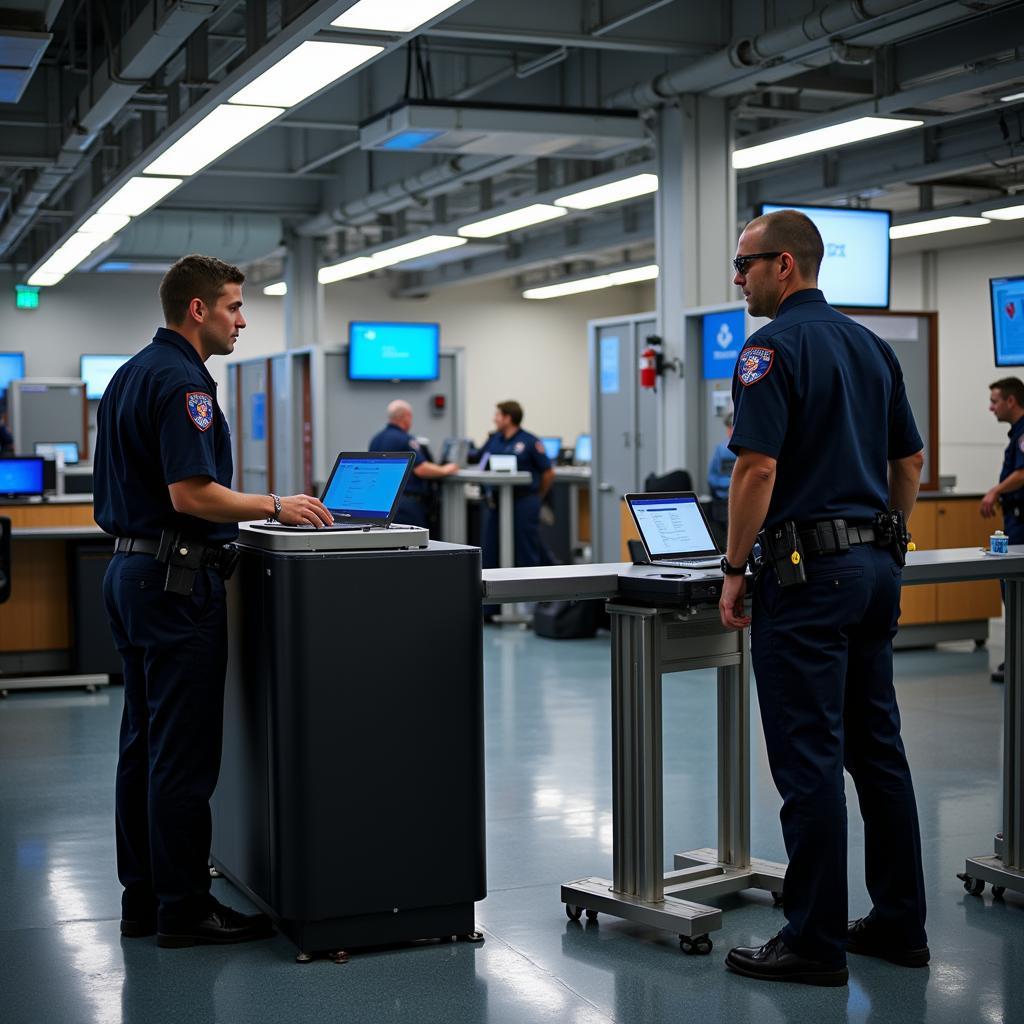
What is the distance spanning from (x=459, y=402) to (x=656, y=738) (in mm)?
8401

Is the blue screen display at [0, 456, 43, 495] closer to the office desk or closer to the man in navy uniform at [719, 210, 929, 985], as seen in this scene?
the office desk

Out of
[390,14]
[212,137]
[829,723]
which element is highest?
[212,137]

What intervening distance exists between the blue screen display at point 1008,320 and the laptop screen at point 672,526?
403cm

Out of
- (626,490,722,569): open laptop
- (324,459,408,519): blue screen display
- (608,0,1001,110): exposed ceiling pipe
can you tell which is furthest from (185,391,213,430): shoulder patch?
(608,0,1001,110): exposed ceiling pipe

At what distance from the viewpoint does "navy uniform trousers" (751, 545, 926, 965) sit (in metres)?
3.08

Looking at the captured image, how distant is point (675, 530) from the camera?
148 inches

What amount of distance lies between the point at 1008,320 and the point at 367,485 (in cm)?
482

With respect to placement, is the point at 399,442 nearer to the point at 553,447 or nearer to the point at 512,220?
the point at 512,220

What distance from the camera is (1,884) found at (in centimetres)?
400

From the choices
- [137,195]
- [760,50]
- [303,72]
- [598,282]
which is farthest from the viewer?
[598,282]

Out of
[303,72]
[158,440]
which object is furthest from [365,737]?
[303,72]

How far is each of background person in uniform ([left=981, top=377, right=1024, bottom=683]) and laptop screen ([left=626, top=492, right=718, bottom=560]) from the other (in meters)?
3.61

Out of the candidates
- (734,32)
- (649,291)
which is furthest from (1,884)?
Result: (649,291)

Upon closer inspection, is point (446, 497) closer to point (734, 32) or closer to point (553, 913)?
point (734, 32)
